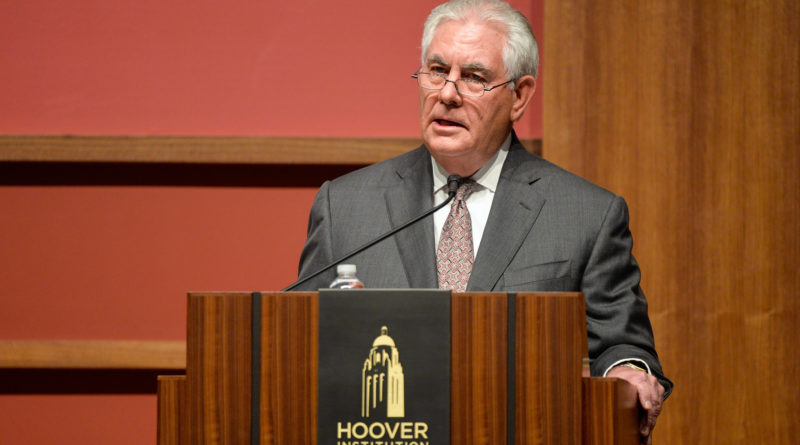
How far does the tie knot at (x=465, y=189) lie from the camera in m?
1.94

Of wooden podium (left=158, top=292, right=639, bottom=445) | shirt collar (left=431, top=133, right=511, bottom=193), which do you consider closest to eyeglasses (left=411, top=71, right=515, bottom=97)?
shirt collar (left=431, top=133, right=511, bottom=193)

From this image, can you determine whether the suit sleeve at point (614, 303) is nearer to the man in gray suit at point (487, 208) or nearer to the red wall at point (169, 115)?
the man in gray suit at point (487, 208)

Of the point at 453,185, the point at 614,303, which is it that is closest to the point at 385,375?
the point at 453,185

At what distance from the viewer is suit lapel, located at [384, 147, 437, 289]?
71.7 inches

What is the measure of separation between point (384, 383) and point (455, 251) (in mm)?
713

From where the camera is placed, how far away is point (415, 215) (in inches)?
75.3

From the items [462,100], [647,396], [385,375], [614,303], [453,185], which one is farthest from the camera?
[462,100]

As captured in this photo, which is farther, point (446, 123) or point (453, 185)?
point (446, 123)

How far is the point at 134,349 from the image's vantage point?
8.83 feet

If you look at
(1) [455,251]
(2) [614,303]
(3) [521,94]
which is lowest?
(2) [614,303]

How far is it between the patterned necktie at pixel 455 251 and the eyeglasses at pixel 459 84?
258 millimetres

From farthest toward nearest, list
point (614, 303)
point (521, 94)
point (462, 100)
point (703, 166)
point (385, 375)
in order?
point (703, 166)
point (521, 94)
point (462, 100)
point (614, 303)
point (385, 375)

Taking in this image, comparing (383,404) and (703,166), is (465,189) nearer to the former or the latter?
(383,404)

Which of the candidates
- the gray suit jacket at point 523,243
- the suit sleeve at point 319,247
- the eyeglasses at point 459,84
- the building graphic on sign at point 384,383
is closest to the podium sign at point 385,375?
the building graphic on sign at point 384,383
